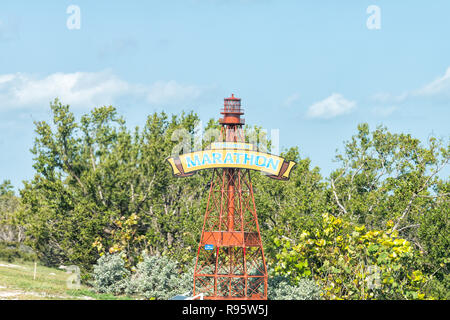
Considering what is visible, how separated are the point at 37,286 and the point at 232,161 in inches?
552

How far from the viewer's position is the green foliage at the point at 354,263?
3331cm

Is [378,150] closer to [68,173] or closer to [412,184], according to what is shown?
[412,184]

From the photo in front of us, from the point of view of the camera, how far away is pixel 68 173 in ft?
174

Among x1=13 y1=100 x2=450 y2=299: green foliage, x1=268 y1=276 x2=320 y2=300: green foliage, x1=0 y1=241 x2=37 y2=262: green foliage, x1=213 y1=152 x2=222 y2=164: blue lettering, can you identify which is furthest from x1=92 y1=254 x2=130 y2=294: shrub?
x1=213 y1=152 x2=222 y2=164: blue lettering

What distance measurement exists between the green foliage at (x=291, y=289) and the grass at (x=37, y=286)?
9649 mm

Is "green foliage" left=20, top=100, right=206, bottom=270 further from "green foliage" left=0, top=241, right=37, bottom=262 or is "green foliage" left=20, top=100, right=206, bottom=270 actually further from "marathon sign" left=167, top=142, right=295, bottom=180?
"marathon sign" left=167, top=142, right=295, bottom=180

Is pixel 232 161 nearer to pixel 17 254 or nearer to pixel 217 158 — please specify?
pixel 217 158

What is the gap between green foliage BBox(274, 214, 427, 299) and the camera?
33.3 metres

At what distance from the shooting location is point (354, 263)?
36.0 meters

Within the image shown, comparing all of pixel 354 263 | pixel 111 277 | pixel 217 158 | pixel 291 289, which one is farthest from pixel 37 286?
pixel 354 263

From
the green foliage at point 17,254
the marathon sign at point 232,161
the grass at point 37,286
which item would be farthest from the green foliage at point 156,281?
the green foliage at point 17,254

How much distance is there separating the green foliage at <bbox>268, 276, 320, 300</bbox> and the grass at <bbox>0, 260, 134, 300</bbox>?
380 inches

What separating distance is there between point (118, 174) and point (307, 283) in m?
20.3
